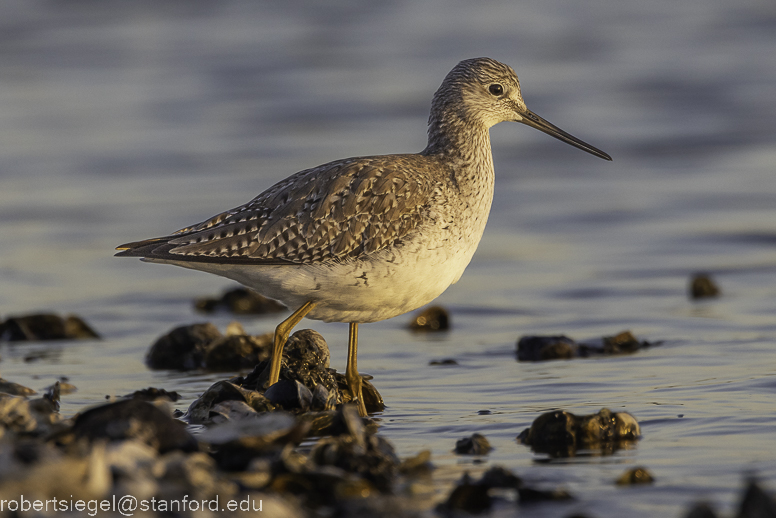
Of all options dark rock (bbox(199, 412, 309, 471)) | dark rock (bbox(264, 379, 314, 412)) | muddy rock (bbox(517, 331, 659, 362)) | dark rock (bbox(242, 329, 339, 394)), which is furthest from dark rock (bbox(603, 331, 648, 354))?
dark rock (bbox(199, 412, 309, 471))

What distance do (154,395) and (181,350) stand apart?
1.28 m

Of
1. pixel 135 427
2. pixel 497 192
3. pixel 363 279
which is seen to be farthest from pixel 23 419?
pixel 497 192

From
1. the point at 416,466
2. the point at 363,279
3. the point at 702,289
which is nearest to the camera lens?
the point at 416,466

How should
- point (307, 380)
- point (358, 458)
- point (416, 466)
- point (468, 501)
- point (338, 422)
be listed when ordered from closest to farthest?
point (468, 501)
point (358, 458)
point (416, 466)
point (338, 422)
point (307, 380)

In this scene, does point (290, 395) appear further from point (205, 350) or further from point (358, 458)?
point (205, 350)

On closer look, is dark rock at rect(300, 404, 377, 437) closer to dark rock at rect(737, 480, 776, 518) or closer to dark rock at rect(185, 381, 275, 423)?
dark rock at rect(185, 381, 275, 423)

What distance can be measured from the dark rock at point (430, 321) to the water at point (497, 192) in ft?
0.53

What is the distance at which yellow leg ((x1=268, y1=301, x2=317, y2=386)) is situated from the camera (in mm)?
7629

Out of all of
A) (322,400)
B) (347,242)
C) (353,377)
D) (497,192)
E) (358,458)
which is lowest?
(358,458)

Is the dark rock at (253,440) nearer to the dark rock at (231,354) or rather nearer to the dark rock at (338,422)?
the dark rock at (338,422)

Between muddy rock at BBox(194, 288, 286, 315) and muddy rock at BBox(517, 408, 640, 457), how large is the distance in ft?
17.5

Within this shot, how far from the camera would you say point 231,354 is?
9.05 meters

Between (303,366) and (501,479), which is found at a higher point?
(303,366)

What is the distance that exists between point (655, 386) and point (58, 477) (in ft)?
15.8
